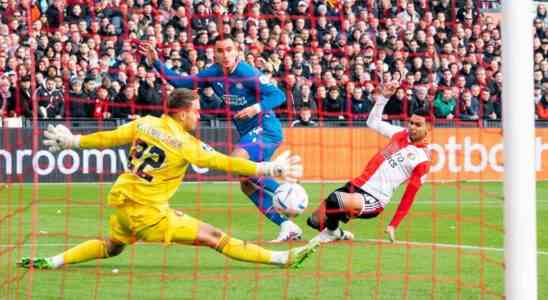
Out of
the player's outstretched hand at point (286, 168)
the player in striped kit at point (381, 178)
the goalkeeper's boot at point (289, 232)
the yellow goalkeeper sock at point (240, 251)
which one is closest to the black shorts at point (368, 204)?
the player in striped kit at point (381, 178)

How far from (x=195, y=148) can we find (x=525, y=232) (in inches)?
116

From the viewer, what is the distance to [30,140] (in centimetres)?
2180

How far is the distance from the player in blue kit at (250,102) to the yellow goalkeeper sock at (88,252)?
220 centimetres

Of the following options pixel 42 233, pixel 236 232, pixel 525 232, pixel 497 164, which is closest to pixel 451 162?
pixel 497 164

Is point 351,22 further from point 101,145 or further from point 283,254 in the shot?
point 101,145

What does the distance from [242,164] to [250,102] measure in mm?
3997

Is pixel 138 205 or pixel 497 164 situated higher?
pixel 138 205

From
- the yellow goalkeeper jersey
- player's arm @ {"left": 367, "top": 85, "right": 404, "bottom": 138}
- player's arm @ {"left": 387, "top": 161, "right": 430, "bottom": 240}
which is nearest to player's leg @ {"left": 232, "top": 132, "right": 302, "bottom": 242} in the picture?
player's arm @ {"left": 367, "top": 85, "right": 404, "bottom": 138}

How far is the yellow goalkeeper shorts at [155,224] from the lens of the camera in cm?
971

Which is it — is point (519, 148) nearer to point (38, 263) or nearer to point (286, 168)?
point (286, 168)

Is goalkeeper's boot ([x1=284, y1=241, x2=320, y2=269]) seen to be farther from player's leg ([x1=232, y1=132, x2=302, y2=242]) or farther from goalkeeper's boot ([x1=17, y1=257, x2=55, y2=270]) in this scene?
goalkeeper's boot ([x1=17, y1=257, x2=55, y2=270])

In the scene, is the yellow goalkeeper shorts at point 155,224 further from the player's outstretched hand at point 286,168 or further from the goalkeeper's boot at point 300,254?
the player's outstretched hand at point 286,168

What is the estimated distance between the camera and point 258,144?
42.8 ft

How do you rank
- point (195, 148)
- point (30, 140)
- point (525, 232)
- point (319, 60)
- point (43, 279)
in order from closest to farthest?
point (525, 232), point (195, 148), point (43, 279), point (319, 60), point (30, 140)
